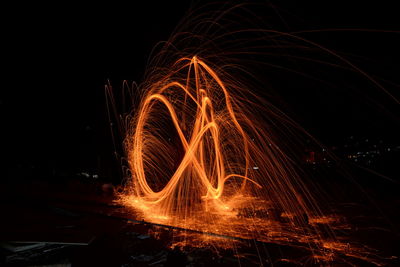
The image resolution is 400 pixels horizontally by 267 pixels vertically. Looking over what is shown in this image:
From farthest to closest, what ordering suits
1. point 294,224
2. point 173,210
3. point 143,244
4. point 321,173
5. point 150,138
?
point 321,173
point 150,138
point 173,210
point 294,224
point 143,244

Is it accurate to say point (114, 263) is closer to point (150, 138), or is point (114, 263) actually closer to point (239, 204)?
point (239, 204)

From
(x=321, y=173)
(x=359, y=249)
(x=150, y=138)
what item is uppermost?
(x=150, y=138)

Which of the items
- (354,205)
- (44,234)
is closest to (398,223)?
(354,205)

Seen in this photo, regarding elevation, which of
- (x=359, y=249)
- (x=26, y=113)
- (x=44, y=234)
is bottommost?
(x=359, y=249)

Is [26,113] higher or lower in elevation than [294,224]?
higher

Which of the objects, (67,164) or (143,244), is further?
(67,164)

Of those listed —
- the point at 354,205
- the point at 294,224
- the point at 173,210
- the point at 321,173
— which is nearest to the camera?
the point at 294,224

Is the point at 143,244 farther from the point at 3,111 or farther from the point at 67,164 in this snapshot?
the point at 3,111

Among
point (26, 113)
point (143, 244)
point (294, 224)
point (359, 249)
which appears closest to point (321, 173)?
point (294, 224)

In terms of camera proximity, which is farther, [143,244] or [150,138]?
[150,138]
